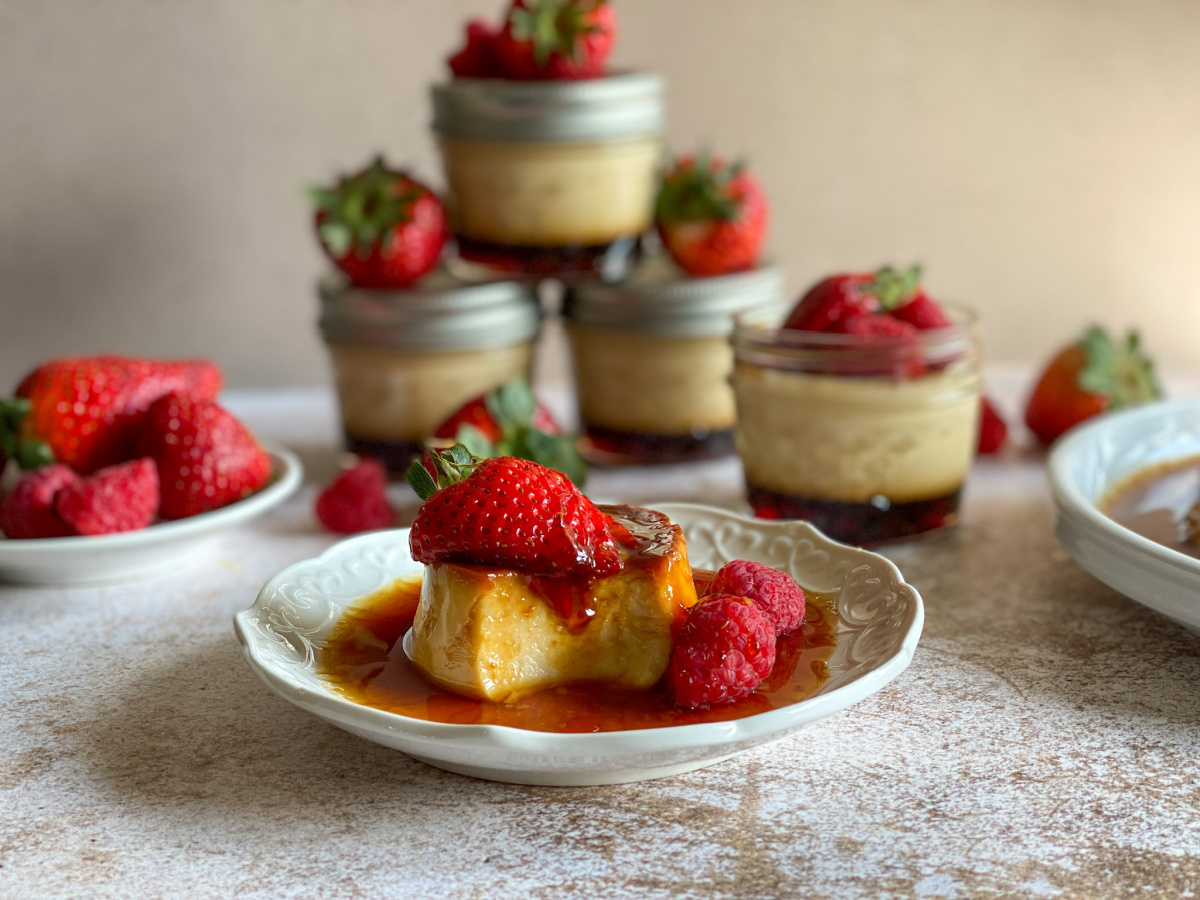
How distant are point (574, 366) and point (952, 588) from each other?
658 millimetres

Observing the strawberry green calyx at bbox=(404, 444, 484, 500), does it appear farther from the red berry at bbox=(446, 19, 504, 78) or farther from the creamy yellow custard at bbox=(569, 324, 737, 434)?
the red berry at bbox=(446, 19, 504, 78)

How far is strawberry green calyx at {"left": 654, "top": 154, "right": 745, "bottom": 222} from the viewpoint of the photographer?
1.56 m

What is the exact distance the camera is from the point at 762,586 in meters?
0.91

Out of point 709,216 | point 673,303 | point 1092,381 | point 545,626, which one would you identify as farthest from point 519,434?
point 1092,381

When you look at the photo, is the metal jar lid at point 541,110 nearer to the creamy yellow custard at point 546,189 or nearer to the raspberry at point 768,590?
the creamy yellow custard at point 546,189

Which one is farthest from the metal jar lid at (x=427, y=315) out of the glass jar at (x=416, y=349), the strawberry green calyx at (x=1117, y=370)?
the strawberry green calyx at (x=1117, y=370)

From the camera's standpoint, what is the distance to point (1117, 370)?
5.30 ft

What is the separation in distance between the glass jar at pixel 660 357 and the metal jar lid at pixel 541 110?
20cm

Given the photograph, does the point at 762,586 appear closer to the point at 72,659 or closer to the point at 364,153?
the point at 72,659

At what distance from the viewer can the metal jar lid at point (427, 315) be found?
5.00 feet

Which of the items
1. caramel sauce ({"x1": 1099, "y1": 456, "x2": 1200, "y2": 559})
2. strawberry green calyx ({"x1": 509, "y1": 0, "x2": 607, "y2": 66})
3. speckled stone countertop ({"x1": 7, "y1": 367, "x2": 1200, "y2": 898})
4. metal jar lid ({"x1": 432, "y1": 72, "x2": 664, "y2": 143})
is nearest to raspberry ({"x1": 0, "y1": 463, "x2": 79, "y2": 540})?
speckled stone countertop ({"x1": 7, "y1": 367, "x2": 1200, "y2": 898})

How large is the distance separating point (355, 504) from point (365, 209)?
1.28 ft

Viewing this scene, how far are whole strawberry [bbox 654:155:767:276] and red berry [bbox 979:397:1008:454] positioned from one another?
38cm

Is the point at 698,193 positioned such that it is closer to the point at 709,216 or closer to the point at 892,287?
the point at 709,216
